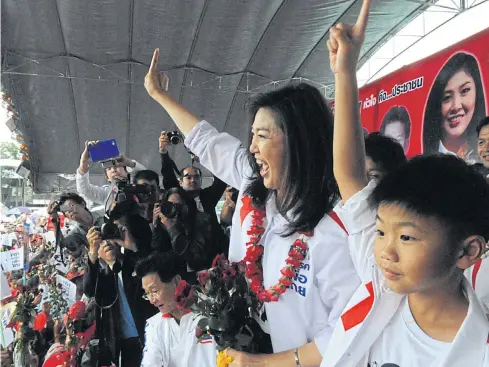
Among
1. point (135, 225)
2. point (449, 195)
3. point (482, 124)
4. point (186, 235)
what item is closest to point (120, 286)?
point (135, 225)

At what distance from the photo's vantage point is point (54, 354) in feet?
6.83

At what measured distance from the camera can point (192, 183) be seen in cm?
275

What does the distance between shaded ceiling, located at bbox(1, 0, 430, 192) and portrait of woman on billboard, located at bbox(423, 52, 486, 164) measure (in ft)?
13.3

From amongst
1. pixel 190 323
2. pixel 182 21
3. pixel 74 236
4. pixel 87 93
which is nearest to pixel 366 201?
pixel 190 323

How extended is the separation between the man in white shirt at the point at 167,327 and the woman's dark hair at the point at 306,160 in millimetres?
631

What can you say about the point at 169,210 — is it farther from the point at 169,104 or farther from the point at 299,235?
the point at 299,235

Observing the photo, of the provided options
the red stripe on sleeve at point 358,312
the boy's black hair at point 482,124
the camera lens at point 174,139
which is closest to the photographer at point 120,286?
the camera lens at point 174,139

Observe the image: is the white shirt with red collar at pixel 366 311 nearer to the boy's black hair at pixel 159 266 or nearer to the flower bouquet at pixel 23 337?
the boy's black hair at pixel 159 266

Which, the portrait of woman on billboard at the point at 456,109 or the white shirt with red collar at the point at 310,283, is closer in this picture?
the white shirt with red collar at the point at 310,283

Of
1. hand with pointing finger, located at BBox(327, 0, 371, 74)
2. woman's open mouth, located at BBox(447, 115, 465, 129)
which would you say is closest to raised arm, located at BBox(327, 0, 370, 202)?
hand with pointing finger, located at BBox(327, 0, 371, 74)

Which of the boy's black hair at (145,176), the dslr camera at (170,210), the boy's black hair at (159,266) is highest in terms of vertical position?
the boy's black hair at (145,176)

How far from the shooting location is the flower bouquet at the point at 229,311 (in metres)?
1.16

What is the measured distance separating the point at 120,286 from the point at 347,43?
1.41 m

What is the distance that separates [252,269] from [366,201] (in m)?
0.43
